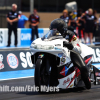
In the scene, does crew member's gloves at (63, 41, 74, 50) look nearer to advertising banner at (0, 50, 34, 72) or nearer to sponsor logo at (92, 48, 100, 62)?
advertising banner at (0, 50, 34, 72)

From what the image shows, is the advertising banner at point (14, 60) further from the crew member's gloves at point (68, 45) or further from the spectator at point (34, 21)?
the spectator at point (34, 21)

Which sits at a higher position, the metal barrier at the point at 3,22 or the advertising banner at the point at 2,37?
the metal barrier at the point at 3,22

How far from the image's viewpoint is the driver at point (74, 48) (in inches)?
325

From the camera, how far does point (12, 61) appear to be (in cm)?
1248

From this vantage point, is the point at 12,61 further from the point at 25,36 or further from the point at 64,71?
the point at 25,36

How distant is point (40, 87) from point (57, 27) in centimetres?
147

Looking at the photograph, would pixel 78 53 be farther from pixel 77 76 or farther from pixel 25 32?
pixel 25 32

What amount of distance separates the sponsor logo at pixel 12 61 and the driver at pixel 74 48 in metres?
4.24

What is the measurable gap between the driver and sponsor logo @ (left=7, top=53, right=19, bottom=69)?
424cm

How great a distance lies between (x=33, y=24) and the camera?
19.6m

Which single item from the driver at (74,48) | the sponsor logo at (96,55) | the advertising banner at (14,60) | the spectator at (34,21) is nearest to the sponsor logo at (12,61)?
the advertising banner at (14,60)

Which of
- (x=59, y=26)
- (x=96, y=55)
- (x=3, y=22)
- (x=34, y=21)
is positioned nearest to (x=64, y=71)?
(x=59, y=26)

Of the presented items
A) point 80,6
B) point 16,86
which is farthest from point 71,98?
point 80,6

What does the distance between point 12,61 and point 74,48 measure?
445cm
